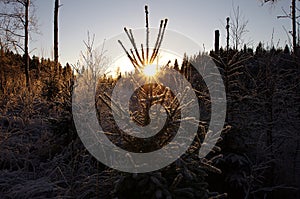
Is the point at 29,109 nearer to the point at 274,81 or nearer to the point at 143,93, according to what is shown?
the point at 143,93

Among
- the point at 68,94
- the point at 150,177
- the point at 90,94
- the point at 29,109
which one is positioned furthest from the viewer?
the point at 29,109

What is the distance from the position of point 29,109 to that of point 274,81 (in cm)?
589

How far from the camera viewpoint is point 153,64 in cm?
351

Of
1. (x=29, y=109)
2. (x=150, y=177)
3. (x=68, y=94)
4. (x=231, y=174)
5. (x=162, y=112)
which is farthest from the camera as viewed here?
→ (x=29, y=109)

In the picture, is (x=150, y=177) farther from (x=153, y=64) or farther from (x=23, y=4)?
(x=23, y=4)

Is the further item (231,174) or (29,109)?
(29,109)

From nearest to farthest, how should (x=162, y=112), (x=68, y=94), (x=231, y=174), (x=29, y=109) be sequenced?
(x=162, y=112), (x=231, y=174), (x=68, y=94), (x=29, y=109)

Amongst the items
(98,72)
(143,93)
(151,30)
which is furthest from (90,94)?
(151,30)

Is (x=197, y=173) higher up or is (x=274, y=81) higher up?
(x=274, y=81)

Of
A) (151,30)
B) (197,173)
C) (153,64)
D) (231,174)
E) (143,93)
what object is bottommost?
(231,174)

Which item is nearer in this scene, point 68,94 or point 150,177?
point 150,177

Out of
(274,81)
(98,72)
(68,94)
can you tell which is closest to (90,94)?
(68,94)

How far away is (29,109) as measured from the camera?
24.8 feet

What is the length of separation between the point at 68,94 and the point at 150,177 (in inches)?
134
